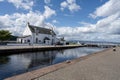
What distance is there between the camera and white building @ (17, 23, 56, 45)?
168 ft

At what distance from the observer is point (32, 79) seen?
20.3ft

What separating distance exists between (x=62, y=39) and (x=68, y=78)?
6639 centimetres

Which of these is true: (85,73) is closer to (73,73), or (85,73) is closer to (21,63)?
(73,73)

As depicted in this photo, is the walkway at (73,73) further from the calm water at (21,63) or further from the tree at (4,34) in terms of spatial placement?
the tree at (4,34)

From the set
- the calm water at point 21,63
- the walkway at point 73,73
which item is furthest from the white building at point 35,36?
the walkway at point 73,73

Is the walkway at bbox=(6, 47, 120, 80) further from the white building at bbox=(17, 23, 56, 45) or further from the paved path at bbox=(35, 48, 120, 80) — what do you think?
the white building at bbox=(17, 23, 56, 45)

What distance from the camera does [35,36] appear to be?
5450 cm

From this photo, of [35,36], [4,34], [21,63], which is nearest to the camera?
[21,63]

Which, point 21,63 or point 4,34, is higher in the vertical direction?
point 4,34

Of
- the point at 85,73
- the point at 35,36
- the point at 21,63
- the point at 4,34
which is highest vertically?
the point at 4,34

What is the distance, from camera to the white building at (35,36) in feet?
168

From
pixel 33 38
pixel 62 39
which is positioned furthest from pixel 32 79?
Answer: pixel 62 39

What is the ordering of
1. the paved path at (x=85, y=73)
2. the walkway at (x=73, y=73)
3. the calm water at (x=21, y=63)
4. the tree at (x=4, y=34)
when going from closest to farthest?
the walkway at (x=73, y=73), the paved path at (x=85, y=73), the calm water at (x=21, y=63), the tree at (x=4, y=34)

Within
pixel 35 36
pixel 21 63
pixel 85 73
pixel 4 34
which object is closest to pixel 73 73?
pixel 85 73
